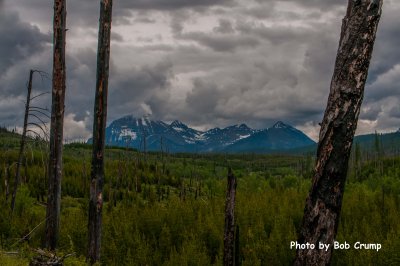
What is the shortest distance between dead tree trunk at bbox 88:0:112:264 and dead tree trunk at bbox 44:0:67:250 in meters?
1.40

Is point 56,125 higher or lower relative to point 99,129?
higher

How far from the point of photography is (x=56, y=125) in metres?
12.4

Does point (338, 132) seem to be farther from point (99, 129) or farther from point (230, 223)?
point (99, 129)

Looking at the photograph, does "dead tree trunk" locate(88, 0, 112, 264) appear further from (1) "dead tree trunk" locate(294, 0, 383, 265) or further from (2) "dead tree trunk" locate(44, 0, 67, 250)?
(1) "dead tree trunk" locate(294, 0, 383, 265)

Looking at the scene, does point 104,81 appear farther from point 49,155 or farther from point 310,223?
point 310,223

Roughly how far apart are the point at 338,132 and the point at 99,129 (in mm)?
7689

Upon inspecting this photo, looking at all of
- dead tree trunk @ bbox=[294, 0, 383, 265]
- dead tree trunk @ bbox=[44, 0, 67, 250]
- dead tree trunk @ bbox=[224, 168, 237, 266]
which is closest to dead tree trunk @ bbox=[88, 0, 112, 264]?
dead tree trunk @ bbox=[44, 0, 67, 250]

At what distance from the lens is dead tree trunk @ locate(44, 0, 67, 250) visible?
40.5 ft

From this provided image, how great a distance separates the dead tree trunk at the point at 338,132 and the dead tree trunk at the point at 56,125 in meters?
8.91

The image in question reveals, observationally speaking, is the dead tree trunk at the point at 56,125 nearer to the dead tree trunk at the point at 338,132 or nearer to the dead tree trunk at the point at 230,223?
the dead tree trunk at the point at 230,223

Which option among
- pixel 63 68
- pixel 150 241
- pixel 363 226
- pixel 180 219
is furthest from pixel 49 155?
pixel 363 226

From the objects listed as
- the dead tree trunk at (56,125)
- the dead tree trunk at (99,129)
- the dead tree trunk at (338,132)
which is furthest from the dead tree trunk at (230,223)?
the dead tree trunk at (56,125)

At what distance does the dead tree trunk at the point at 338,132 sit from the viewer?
16.4 feet

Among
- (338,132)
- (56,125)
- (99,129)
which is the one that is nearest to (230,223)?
(99,129)
